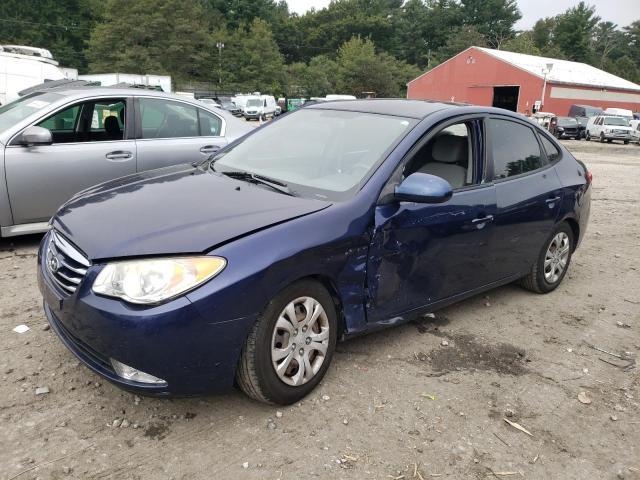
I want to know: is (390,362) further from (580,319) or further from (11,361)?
(11,361)

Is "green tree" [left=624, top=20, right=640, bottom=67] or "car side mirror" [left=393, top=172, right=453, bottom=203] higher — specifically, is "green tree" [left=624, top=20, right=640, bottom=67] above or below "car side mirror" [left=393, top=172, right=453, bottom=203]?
above

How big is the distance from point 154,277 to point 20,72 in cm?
1480

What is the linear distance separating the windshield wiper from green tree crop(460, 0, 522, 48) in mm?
91815

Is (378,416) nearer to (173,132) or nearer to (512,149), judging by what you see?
(512,149)

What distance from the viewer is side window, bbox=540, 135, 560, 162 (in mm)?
4750

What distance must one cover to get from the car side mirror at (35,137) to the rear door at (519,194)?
3890 mm

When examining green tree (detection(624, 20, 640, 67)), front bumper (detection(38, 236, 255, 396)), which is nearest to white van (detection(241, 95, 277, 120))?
front bumper (detection(38, 236, 255, 396))

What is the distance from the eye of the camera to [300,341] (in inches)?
115

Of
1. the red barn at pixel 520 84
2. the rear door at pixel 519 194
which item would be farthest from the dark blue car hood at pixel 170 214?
the red barn at pixel 520 84

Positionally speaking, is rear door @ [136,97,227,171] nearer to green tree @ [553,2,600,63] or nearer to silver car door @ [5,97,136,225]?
silver car door @ [5,97,136,225]

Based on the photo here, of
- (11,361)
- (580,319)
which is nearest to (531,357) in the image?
(580,319)

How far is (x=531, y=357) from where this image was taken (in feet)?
12.4

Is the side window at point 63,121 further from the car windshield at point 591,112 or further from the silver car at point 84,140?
the car windshield at point 591,112

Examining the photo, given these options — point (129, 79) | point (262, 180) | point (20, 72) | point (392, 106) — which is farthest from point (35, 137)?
point (129, 79)
